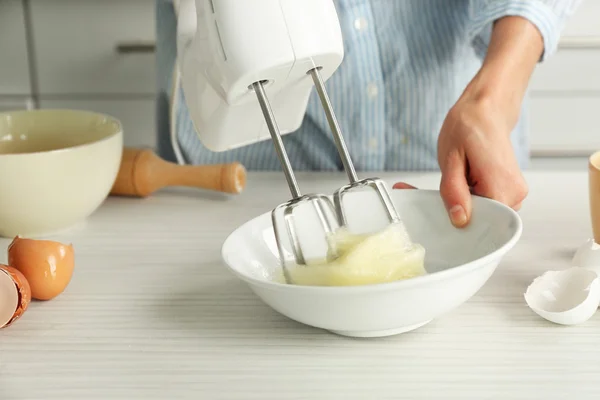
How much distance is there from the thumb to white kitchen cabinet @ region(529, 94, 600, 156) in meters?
1.22

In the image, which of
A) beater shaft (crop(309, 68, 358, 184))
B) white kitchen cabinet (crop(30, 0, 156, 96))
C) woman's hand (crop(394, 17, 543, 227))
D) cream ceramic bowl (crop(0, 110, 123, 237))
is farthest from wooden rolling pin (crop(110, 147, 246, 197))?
white kitchen cabinet (crop(30, 0, 156, 96))

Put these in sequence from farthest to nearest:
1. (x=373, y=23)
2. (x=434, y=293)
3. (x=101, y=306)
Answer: (x=373, y=23) → (x=101, y=306) → (x=434, y=293)

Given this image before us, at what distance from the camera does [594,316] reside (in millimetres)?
570

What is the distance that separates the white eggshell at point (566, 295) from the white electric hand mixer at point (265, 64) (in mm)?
130

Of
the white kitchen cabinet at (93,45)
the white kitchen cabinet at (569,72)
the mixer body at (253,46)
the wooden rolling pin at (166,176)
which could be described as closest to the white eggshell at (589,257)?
the mixer body at (253,46)

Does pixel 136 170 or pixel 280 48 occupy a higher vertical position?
pixel 280 48

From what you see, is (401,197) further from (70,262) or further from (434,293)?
(70,262)

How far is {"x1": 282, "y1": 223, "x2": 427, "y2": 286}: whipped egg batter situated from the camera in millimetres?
525

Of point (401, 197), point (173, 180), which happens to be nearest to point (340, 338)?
point (401, 197)

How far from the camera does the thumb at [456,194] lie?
64 centimetres

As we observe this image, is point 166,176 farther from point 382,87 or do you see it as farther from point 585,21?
point 585,21

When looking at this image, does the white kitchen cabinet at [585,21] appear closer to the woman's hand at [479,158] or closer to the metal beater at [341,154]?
the woman's hand at [479,158]

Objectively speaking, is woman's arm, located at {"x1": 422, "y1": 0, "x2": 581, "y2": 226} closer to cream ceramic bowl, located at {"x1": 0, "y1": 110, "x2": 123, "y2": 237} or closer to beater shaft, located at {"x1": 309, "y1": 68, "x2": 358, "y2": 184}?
beater shaft, located at {"x1": 309, "y1": 68, "x2": 358, "y2": 184}

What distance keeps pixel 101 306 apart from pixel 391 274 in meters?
0.25
